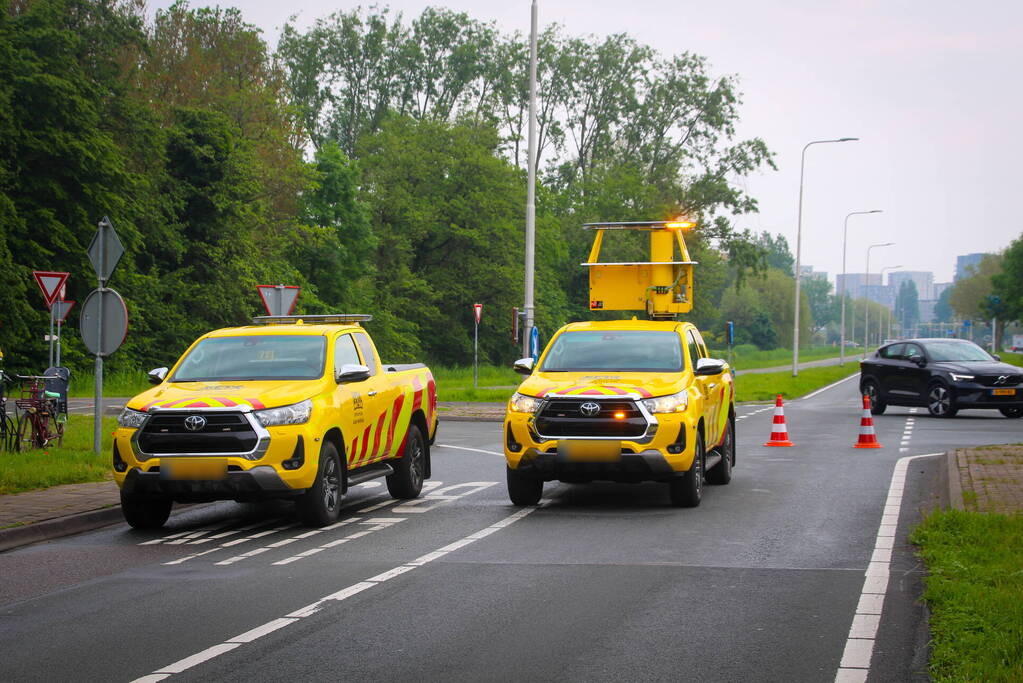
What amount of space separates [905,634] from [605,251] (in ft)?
201

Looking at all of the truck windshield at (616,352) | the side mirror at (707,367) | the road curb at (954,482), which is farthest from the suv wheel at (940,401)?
the side mirror at (707,367)

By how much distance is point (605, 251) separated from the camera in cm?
6731

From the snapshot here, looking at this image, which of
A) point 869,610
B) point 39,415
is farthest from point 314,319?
point 869,610

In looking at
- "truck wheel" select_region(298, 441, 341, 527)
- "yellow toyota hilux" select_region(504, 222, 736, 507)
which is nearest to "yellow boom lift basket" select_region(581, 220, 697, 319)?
"yellow toyota hilux" select_region(504, 222, 736, 507)

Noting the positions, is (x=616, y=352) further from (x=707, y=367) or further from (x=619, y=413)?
(x=619, y=413)

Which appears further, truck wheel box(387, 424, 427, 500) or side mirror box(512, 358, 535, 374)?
side mirror box(512, 358, 535, 374)

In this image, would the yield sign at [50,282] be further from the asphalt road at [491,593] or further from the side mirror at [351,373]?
the side mirror at [351,373]

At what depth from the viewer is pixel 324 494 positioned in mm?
10789

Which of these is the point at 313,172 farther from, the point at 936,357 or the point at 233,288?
the point at 936,357

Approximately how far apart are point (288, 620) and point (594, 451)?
4959mm

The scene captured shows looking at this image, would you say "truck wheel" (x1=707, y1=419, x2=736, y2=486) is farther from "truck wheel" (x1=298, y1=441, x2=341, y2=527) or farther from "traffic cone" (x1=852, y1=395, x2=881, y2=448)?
"traffic cone" (x1=852, y1=395, x2=881, y2=448)

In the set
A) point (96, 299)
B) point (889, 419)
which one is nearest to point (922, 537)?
point (96, 299)

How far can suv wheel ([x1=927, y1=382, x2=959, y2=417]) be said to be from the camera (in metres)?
26.5

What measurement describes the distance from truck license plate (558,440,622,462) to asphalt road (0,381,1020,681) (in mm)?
543
